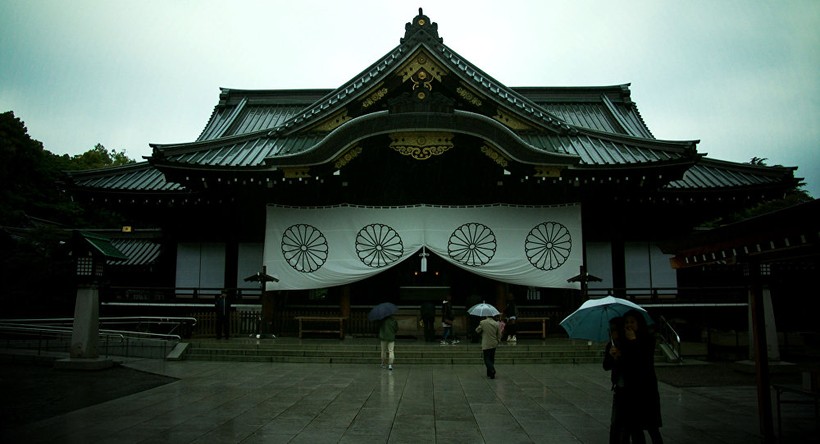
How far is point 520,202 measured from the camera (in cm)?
1762

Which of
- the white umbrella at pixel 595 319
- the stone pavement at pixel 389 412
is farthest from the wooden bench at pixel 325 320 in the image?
the white umbrella at pixel 595 319

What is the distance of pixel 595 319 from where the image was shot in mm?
6980

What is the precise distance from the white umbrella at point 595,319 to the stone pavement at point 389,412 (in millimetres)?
1289

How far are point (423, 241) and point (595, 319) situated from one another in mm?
10163

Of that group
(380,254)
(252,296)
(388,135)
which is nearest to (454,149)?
(388,135)

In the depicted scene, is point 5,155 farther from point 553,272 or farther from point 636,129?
point 636,129

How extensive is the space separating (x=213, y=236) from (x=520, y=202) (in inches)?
410

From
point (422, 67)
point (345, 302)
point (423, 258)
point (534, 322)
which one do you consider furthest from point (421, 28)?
point (534, 322)

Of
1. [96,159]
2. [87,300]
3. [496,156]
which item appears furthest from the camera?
[96,159]

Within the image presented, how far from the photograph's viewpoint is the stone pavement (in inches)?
273

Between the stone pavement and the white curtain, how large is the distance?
4.99m

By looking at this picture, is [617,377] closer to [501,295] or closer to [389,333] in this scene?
[389,333]

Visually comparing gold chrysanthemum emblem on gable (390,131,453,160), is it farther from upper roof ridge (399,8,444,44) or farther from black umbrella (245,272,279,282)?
black umbrella (245,272,279,282)

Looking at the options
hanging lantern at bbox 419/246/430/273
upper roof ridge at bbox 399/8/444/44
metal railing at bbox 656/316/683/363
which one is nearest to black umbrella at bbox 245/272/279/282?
hanging lantern at bbox 419/246/430/273
